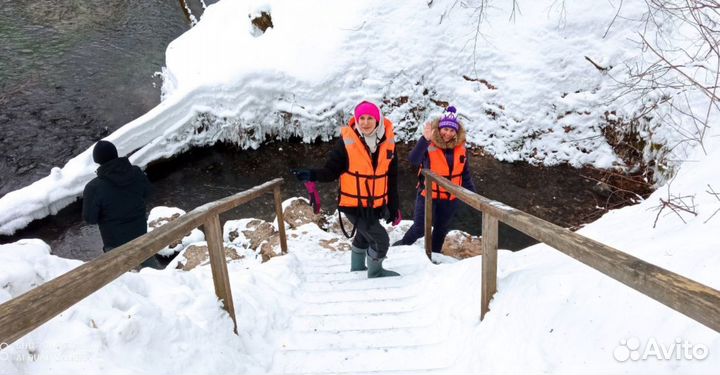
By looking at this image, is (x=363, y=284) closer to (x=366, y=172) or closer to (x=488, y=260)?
(x=366, y=172)

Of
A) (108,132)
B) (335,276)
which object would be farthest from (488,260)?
(108,132)

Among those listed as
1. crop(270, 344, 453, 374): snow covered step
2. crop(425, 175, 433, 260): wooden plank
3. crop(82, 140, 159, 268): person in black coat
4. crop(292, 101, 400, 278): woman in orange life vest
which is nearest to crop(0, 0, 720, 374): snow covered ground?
crop(270, 344, 453, 374): snow covered step

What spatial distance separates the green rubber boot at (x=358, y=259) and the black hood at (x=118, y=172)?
2642 millimetres

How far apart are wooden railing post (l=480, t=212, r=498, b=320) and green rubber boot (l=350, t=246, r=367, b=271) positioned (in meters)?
2.01

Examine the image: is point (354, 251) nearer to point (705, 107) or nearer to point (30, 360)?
point (30, 360)

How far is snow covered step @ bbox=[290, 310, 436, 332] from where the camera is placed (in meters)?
3.35

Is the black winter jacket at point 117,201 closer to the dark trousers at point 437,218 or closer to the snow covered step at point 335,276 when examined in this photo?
the snow covered step at point 335,276

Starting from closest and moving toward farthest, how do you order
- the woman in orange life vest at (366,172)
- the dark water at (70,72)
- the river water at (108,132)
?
the woman in orange life vest at (366,172) → the river water at (108,132) → the dark water at (70,72)

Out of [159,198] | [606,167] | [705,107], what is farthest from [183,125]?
[705,107]

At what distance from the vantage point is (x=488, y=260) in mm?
2764

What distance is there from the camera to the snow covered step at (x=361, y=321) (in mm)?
3352

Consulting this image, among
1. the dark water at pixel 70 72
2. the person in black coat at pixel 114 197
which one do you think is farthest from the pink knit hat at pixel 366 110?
the dark water at pixel 70 72

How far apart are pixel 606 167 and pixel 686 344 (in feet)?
29.2

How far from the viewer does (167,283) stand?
297 centimetres
